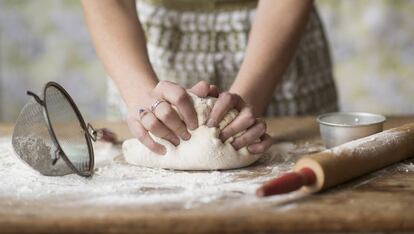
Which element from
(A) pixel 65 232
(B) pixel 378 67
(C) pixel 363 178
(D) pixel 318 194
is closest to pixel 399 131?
(C) pixel 363 178

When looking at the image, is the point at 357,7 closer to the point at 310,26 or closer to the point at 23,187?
the point at 310,26

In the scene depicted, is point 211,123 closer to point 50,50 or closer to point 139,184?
point 139,184

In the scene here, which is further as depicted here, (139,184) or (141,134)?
(141,134)

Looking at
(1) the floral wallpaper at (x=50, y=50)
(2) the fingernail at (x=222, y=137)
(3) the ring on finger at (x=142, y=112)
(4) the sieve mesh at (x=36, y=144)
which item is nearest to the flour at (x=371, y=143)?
(2) the fingernail at (x=222, y=137)

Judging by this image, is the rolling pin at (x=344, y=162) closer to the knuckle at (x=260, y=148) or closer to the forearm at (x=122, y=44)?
the knuckle at (x=260, y=148)

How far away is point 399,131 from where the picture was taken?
114 cm

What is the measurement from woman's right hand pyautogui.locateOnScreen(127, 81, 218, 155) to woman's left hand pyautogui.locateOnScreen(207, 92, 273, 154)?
4cm

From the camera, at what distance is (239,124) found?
1137 mm

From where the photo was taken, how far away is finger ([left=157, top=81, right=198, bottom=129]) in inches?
43.6

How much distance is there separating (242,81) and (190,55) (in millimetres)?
351

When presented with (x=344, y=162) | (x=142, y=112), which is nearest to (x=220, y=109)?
(x=142, y=112)

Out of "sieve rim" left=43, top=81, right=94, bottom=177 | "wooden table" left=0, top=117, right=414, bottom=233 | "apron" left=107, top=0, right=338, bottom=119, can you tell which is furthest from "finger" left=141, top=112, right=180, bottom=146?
"apron" left=107, top=0, right=338, bottom=119

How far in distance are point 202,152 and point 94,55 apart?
6.50 ft

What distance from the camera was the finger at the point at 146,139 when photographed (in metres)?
1.13
